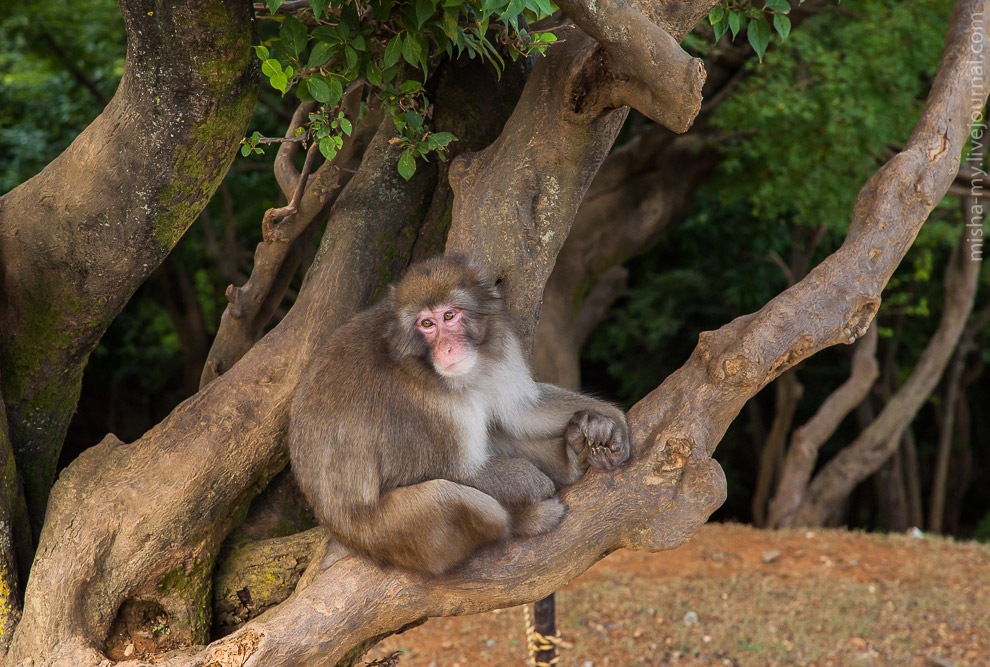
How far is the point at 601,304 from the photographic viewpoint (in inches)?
357

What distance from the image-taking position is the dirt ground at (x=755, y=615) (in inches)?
199

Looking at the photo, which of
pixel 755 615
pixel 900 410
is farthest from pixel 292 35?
pixel 900 410

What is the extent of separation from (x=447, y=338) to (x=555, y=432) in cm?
57

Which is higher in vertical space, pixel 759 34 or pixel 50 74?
pixel 50 74

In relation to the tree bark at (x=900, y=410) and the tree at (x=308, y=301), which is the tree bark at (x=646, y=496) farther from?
the tree bark at (x=900, y=410)

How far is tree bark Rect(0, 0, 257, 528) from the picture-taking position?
289 cm

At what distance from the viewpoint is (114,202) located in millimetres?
3166

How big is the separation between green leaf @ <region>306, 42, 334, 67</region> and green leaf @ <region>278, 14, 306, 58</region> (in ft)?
0.26

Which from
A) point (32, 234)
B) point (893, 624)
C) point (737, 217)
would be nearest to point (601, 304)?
point (737, 217)

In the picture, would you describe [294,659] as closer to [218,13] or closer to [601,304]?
[218,13]

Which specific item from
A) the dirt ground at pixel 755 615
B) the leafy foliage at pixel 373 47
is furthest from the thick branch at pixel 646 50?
the dirt ground at pixel 755 615

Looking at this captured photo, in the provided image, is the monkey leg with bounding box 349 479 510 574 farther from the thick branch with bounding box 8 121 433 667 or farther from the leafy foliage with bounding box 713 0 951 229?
the leafy foliage with bounding box 713 0 951 229

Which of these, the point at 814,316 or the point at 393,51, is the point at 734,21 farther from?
the point at 393,51

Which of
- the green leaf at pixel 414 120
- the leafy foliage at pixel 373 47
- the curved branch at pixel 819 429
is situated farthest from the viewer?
the curved branch at pixel 819 429
